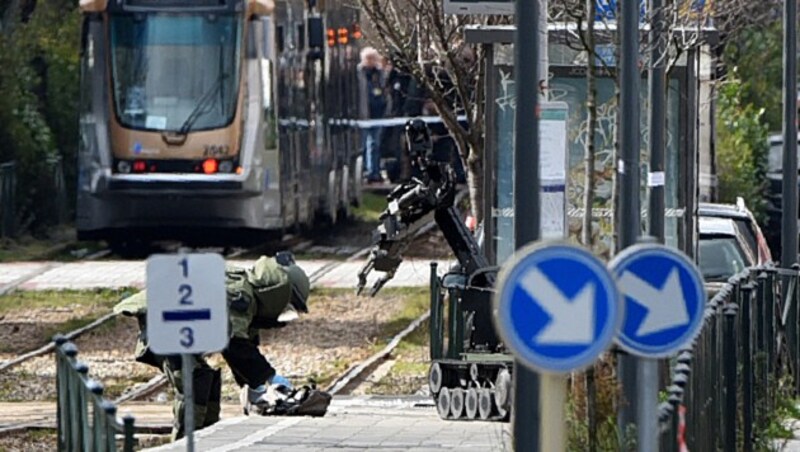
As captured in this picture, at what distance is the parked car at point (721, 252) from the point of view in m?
18.8

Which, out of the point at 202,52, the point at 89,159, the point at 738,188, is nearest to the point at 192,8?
the point at 202,52

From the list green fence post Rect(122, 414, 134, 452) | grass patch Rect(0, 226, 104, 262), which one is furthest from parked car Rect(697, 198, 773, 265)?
grass patch Rect(0, 226, 104, 262)

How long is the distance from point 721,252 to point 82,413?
387 inches

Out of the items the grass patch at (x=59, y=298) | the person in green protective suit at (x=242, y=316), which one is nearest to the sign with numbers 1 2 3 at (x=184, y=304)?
the person in green protective suit at (x=242, y=316)

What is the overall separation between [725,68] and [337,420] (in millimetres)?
20957

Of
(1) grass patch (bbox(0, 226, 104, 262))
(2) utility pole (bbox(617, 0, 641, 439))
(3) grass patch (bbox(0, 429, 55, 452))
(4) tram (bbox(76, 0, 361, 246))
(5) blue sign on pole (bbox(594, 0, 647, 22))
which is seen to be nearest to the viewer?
(2) utility pole (bbox(617, 0, 641, 439))

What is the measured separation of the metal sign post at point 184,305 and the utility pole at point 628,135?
3.68 meters

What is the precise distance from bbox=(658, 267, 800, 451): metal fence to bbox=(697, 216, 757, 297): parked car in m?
1.20

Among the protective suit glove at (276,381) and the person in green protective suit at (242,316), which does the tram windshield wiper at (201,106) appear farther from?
the person in green protective suit at (242,316)

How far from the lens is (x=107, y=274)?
27.7m

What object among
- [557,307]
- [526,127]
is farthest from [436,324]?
[557,307]

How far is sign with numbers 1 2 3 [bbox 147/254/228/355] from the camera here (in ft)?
30.7

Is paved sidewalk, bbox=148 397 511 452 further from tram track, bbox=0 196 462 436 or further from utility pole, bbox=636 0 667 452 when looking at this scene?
utility pole, bbox=636 0 667 452

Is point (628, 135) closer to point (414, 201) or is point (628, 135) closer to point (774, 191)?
point (414, 201)
